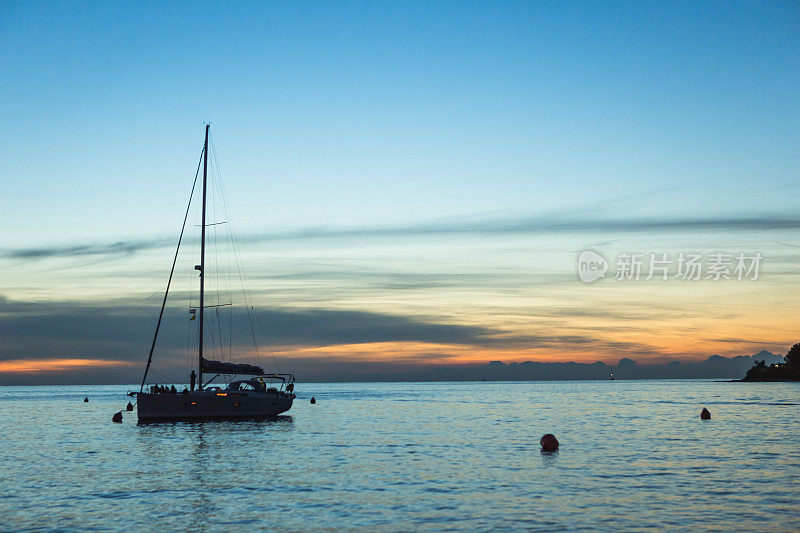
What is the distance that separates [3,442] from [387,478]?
121 ft

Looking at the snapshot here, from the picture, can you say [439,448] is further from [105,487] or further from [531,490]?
[105,487]

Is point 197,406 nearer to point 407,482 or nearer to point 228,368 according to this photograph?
point 228,368

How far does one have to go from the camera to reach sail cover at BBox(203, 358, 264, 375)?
185 feet

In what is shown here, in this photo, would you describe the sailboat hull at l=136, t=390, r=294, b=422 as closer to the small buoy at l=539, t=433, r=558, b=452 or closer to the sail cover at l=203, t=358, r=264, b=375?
the sail cover at l=203, t=358, r=264, b=375

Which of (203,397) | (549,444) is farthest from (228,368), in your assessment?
(549,444)

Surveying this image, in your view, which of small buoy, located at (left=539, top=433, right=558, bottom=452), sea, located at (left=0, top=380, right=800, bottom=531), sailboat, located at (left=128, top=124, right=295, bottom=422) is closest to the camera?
sea, located at (left=0, top=380, right=800, bottom=531)

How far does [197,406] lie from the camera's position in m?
56.5

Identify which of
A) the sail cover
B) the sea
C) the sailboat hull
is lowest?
the sea

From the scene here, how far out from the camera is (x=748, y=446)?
42031 millimetres

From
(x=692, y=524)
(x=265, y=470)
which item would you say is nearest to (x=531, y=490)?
(x=692, y=524)

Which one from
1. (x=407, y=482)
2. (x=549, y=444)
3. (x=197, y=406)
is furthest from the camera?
(x=197, y=406)

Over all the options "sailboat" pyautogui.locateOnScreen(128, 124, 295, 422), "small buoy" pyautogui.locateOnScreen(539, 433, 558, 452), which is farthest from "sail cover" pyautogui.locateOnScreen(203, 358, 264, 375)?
"small buoy" pyautogui.locateOnScreen(539, 433, 558, 452)

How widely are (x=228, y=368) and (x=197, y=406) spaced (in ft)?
13.1

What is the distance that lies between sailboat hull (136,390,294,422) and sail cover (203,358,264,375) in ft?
7.54
